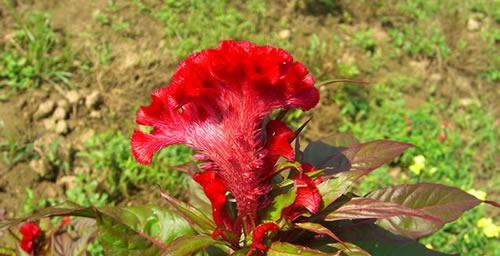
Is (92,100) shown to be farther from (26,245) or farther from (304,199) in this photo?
(304,199)

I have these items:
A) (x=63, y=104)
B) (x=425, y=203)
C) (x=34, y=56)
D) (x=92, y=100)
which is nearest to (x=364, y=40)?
(x=92, y=100)

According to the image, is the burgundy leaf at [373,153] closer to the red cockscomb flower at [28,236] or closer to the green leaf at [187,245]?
the green leaf at [187,245]

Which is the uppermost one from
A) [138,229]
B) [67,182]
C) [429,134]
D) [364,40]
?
[138,229]

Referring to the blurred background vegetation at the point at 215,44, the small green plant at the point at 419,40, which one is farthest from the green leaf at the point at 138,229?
the small green plant at the point at 419,40

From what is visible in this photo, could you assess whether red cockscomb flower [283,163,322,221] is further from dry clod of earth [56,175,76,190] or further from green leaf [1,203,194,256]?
dry clod of earth [56,175,76,190]

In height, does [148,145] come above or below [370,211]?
above

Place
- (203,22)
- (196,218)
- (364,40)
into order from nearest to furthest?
(196,218)
(203,22)
(364,40)
